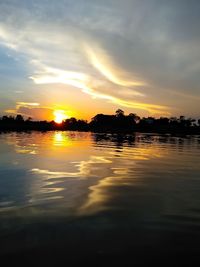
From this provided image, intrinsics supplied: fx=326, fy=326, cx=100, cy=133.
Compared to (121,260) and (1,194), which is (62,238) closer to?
(121,260)

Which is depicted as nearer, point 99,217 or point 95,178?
point 99,217

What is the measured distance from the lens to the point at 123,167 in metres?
19.8

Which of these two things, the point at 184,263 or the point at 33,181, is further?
the point at 33,181

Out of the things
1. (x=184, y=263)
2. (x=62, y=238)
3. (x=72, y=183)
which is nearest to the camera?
(x=184, y=263)

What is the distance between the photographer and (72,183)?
14094mm

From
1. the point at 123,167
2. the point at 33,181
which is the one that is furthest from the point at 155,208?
the point at 123,167

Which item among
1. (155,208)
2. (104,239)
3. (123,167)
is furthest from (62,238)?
(123,167)

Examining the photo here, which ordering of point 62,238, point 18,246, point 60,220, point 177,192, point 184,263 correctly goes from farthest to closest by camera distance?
point 177,192
point 60,220
point 62,238
point 18,246
point 184,263

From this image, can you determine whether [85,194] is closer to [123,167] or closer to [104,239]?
[104,239]

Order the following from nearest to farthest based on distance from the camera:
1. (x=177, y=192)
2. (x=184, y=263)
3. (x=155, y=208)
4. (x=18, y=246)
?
(x=184, y=263) < (x=18, y=246) < (x=155, y=208) < (x=177, y=192)

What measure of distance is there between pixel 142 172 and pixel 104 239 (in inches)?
421

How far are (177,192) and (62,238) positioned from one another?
21.7 feet

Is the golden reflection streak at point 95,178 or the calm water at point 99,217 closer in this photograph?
the calm water at point 99,217

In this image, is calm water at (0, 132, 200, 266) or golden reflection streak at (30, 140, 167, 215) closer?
calm water at (0, 132, 200, 266)
